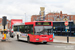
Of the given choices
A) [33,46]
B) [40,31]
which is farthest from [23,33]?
[33,46]

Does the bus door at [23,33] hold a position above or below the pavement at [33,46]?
above

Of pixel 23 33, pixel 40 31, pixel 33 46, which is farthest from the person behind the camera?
pixel 23 33

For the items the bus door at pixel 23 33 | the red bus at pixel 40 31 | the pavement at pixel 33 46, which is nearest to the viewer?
the pavement at pixel 33 46

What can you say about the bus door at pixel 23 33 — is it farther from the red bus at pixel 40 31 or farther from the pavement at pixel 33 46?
the pavement at pixel 33 46

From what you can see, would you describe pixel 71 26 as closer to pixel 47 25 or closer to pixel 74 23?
pixel 74 23

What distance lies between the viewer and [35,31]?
1884 centimetres

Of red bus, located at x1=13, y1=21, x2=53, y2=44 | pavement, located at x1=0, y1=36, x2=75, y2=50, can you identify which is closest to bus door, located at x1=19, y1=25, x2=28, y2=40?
red bus, located at x1=13, y1=21, x2=53, y2=44

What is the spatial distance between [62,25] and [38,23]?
23.7 metres

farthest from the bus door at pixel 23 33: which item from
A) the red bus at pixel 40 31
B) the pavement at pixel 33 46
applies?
the pavement at pixel 33 46

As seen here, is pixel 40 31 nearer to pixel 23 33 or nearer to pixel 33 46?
pixel 33 46

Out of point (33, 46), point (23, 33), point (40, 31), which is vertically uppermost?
point (40, 31)

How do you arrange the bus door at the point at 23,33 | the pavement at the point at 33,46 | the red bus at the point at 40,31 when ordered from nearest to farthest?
the pavement at the point at 33,46
the red bus at the point at 40,31
the bus door at the point at 23,33

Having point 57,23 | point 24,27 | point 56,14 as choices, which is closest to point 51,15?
point 56,14

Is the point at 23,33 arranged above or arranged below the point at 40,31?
below
